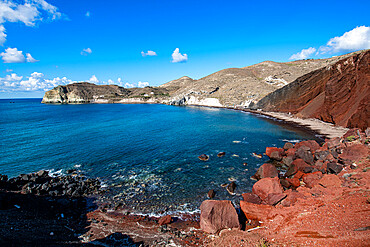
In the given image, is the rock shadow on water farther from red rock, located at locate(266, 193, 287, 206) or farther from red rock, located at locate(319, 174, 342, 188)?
red rock, located at locate(319, 174, 342, 188)

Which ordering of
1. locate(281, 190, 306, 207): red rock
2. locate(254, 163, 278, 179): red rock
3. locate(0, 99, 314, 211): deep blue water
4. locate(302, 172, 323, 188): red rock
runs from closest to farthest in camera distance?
locate(281, 190, 306, 207): red rock, locate(302, 172, 323, 188): red rock, locate(0, 99, 314, 211): deep blue water, locate(254, 163, 278, 179): red rock

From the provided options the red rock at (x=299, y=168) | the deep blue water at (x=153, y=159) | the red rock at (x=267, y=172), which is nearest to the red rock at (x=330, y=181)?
the red rock at (x=299, y=168)

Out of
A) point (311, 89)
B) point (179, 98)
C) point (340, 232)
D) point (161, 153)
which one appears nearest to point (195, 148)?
point (161, 153)

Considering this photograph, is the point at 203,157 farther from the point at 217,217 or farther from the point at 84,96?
the point at 84,96

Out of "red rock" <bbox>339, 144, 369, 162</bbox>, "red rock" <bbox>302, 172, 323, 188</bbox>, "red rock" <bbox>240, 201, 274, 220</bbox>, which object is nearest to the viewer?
"red rock" <bbox>240, 201, 274, 220</bbox>

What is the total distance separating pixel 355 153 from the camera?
20453 millimetres

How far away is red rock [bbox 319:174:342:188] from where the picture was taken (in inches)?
627

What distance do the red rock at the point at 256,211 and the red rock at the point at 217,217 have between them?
5.95 feet

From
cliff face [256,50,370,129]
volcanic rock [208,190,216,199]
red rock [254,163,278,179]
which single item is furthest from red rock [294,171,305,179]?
cliff face [256,50,370,129]

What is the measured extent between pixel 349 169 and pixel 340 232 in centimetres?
1358

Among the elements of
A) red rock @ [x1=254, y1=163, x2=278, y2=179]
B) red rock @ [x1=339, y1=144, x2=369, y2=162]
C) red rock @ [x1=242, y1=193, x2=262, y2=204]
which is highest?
red rock @ [x1=339, y1=144, x2=369, y2=162]

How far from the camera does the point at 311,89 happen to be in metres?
60.4

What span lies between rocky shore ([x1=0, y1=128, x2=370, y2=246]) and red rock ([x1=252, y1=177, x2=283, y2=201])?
87 millimetres

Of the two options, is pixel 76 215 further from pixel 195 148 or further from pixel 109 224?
pixel 195 148
